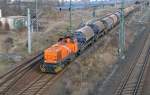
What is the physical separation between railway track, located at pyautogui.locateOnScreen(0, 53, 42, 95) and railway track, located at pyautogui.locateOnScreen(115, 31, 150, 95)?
9.39m

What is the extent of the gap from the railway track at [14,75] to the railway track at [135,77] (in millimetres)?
9388

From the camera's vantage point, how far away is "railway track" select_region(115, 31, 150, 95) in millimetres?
Result: 28694

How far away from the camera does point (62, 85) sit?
101 feet

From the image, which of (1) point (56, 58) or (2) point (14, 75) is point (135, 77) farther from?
(2) point (14, 75)

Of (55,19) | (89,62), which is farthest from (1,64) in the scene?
(55,19)

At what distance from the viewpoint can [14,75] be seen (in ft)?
110

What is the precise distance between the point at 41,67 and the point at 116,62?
9685mm

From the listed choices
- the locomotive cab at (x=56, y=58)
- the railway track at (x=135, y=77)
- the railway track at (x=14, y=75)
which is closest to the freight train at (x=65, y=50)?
the locomotive cab at (x=56, y=58)

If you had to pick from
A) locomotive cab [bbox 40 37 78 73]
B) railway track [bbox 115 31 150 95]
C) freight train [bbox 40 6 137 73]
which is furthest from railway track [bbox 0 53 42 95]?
railway track [bbox 115 31 150 95]

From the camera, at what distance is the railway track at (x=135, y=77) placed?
2869 centimetres

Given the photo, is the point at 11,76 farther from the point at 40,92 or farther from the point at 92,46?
the point at 92,46

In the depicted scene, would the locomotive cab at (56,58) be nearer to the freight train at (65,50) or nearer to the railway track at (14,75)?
the freight train at (65,50)

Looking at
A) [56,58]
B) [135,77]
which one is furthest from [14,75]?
[135,77]

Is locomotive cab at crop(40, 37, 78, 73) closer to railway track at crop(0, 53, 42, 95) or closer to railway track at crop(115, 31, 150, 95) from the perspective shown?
railway track at crop(0, 53, 42, 95)
